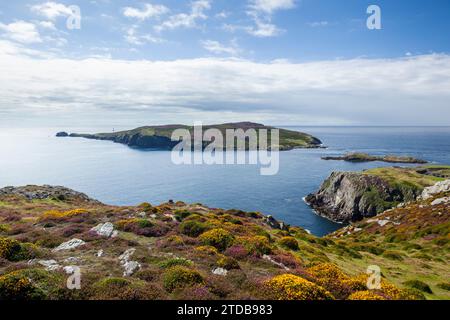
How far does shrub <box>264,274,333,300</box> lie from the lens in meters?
14.0

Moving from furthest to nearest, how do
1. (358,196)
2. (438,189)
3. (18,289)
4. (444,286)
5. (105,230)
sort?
(358,196), (438,189), (105,230), (444,286), (18,289)

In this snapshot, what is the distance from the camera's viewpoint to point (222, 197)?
458 feet

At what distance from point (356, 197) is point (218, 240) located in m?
111

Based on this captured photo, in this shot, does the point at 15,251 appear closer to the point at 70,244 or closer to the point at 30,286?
the point at 70,244

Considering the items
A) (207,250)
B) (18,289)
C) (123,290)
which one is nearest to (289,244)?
(207,250)

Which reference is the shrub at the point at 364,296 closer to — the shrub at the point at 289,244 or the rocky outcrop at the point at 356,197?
the shrub at the point at 289,244

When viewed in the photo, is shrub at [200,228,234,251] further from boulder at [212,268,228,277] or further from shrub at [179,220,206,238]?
boulder at [212,268,228,277]

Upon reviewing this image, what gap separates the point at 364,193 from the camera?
119125 mm

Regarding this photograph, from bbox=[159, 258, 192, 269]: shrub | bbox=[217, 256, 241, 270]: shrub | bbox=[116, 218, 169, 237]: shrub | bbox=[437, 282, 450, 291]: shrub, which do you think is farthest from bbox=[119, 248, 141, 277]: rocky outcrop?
bbox=[437, 282, 450, 291]: shrub

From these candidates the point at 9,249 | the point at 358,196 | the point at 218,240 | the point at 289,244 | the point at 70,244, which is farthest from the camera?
the point at 358,196

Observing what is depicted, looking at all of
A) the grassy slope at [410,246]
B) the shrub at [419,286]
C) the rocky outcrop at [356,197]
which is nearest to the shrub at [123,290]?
the grassy slope at [410,246]
